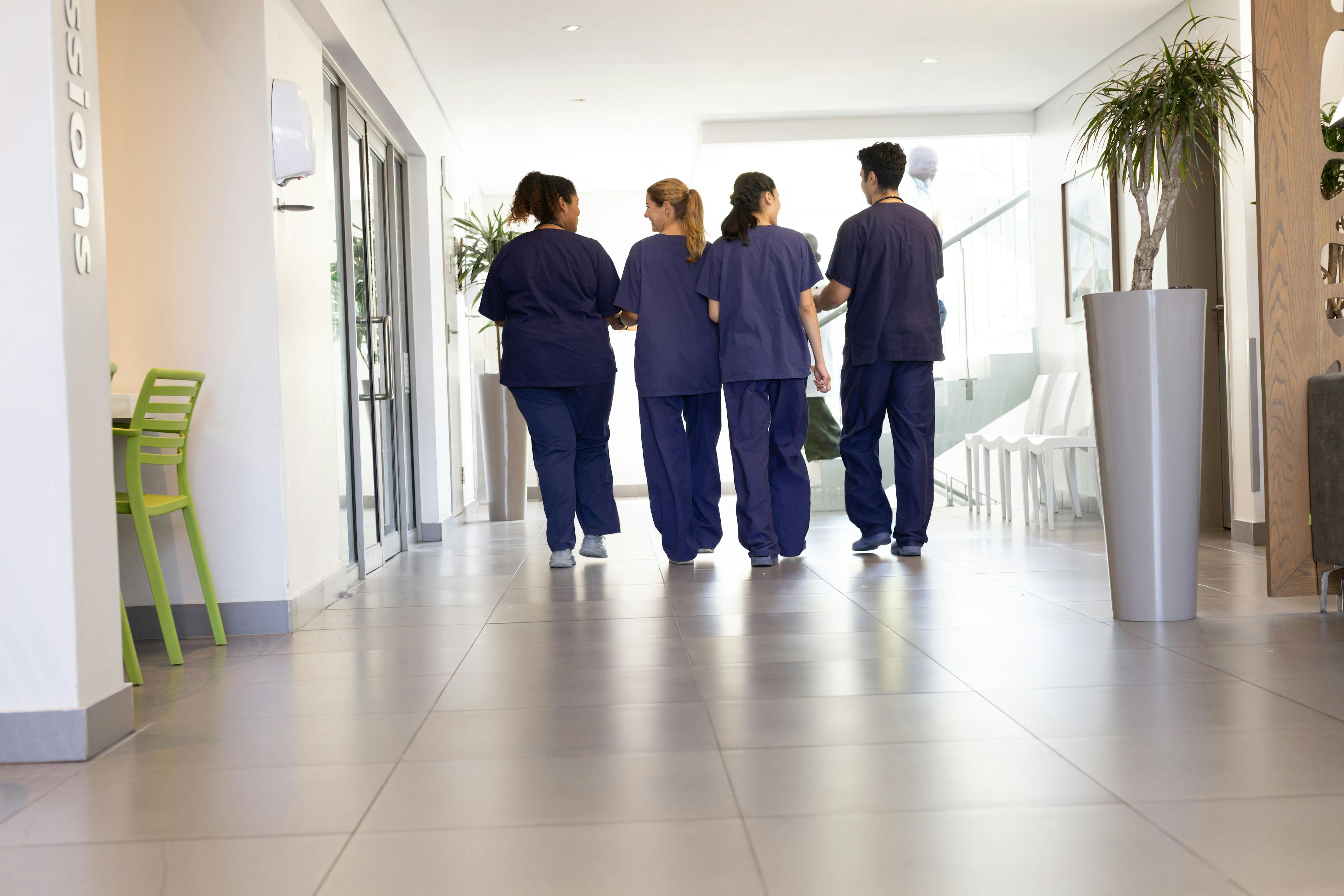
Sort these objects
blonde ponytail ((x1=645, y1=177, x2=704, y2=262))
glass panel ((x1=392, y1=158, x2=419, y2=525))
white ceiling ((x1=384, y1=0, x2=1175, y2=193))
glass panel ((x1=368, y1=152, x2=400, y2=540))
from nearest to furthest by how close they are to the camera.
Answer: blonde ponytail ((x1=645, y1=177, x2=704, y2=262))
glass panel ((x1=368, y1=152, x2=400, y2=540))
white ceiling ((x1=384, y1=0, x2=1175, y2=193))
glass panel ((x1=392, y1=158, x2=419, y2=525))

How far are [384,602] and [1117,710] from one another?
8.26 feet

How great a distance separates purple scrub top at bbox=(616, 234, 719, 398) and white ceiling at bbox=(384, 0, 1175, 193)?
59.5 inches

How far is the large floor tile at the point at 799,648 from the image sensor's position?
8.95ft

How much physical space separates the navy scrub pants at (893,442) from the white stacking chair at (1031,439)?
137 cm

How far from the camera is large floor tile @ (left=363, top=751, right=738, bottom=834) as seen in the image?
1.66 metres

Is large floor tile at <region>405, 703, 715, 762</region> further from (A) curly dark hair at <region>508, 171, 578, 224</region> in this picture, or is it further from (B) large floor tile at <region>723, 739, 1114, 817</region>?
(A) curly dark hair at <region>508, 171, 578, 224</region>

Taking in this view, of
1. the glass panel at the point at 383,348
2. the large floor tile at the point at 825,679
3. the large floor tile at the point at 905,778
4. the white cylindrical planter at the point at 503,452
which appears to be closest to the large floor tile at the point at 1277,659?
the large floor tile at the point at 825,679

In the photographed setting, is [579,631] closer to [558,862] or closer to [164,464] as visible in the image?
[164,464]

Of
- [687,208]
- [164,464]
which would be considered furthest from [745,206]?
[164,464]

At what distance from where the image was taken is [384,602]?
394cm

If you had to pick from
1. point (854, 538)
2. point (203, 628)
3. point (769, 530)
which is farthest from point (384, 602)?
point (854, 538)

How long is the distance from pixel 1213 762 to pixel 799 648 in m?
1.16

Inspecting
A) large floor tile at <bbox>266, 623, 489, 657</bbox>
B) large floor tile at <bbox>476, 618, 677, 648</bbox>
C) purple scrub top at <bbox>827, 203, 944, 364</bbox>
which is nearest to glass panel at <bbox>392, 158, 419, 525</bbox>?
purple scrub top at <bbox>827, 203, 944, 364</bbox>

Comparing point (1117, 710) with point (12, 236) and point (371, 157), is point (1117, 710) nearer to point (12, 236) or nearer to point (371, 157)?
point (12, 236)
